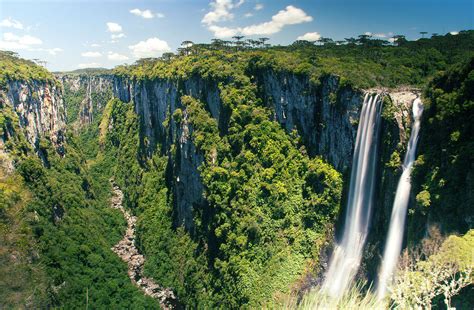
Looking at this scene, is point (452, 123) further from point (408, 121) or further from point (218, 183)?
point (218, 183)

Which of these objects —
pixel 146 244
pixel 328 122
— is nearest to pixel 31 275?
pixel 146 244

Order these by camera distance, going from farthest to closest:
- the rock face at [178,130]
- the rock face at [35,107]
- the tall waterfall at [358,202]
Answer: the rock face at [35,107] < the rock face at [178,130] < the tall waterfall at [358,202]

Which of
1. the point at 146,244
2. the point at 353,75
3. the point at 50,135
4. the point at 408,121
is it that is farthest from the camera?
the point at 50,135

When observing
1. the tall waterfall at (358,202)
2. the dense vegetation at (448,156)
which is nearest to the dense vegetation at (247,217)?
the tall waterfall at (358,202)

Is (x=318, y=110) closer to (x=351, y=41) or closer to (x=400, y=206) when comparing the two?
(x=400, y=206)

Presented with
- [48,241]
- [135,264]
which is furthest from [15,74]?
[135,264]

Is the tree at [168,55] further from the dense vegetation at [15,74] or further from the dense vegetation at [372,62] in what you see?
the dense vegetation at [372,62]

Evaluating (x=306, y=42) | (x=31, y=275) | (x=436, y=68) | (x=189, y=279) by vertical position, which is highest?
(x=306, y=42)
